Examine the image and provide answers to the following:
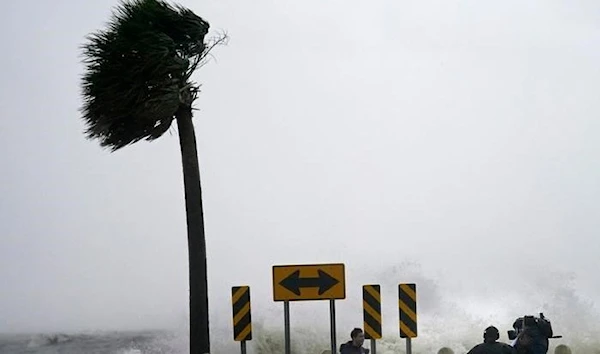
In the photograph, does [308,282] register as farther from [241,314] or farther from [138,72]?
[138,72]

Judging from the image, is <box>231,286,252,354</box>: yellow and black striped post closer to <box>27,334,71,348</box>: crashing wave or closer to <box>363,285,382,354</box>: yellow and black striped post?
<box>363,285,382,354</box>: yellow and black striped post

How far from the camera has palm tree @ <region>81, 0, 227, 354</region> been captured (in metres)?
17.6

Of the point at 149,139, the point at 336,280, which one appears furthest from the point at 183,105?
the point at 336,280

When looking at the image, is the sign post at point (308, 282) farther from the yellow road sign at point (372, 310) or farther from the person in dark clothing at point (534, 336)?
the person in dark clothing at point (534, 336)

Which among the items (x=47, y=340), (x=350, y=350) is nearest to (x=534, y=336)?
(x=350, y=350)

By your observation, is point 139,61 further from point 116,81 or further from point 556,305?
point 556,305

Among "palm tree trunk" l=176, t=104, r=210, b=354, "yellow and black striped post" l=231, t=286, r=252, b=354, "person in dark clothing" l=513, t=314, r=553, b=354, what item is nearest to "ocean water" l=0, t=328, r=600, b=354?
"palm tree trunk" l=176, t=104, r=210, b=354

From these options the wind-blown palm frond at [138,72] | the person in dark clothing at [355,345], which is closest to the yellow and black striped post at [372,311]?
the person in dark clothing at [355,345]

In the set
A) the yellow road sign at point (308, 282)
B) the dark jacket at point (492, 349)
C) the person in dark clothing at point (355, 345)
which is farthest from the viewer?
the person in dark clothing at point (355, 345)

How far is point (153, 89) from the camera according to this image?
17797mm

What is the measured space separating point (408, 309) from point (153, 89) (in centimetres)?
560

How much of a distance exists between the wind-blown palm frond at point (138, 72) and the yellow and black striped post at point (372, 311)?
481 centimetres

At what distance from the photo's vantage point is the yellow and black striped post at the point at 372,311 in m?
15.0

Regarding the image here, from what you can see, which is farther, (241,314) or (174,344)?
(174,344)
